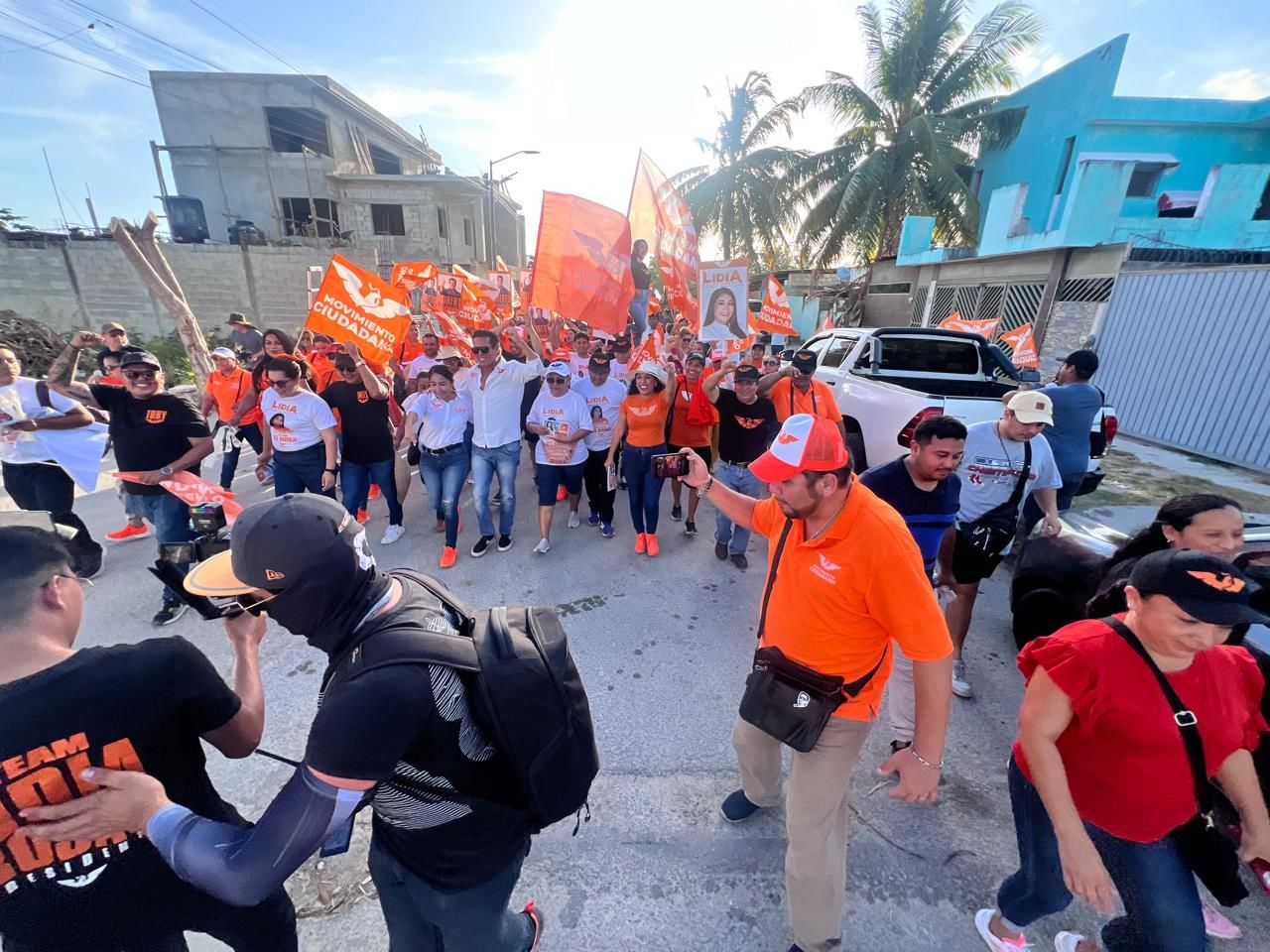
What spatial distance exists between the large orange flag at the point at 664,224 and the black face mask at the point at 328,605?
5.36 metres

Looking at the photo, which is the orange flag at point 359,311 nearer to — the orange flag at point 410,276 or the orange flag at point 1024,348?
the orange flag at point 410,276

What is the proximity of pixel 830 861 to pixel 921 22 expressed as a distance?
20727mm

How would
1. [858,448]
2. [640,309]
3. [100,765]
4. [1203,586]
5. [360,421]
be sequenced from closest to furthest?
[100,765] < [1203,586] < [360,421] < [858,448] < [640,309]

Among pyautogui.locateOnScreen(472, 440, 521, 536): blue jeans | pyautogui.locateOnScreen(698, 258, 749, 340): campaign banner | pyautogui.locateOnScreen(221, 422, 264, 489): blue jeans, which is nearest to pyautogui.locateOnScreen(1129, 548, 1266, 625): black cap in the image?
pyautogui.locateOnScreen(472, 440, 521, 536): blue jeans

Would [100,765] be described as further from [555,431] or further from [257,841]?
[555,431]

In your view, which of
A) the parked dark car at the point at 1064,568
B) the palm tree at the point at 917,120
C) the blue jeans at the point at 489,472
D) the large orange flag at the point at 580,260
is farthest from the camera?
the palm tree at the point at 917,120

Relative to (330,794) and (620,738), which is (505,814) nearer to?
(330,794)

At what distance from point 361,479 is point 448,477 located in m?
0.82

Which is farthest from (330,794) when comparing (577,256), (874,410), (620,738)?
(874,410)

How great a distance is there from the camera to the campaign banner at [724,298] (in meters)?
6.35

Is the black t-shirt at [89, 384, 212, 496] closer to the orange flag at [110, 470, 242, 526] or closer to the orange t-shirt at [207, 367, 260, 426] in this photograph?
the orange t-shirt at [207, 367, 260, 426]

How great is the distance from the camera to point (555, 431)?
500 cm

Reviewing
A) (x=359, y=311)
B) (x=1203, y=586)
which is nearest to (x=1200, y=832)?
(x=1203, y=586)

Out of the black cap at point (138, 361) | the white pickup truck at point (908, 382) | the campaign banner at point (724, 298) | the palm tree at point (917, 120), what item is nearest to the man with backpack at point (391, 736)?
the black cap at point (138, 361)
